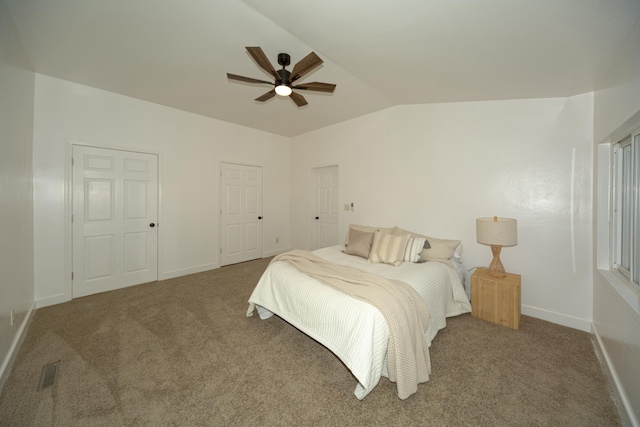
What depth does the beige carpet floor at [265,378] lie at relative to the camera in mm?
1441

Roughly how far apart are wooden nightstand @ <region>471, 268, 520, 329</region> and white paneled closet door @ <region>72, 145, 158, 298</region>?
14.2 ft

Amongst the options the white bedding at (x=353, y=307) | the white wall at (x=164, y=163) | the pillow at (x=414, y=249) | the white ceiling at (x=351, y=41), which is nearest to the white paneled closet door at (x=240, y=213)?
the white wall at (x=164, y=163)

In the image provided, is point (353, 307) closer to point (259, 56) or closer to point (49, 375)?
point (259, 56)

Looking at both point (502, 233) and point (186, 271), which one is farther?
point (186, 271)

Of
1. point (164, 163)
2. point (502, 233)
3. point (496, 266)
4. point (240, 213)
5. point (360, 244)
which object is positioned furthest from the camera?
point (240, 213)

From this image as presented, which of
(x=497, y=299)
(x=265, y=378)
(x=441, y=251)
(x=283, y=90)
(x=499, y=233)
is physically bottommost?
(x=265, y=378)

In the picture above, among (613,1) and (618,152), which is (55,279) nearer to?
(613,1)

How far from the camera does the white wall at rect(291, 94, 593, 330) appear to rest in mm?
2412

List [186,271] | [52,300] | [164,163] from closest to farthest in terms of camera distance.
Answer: [52,300] < [164,163] < [186,271]

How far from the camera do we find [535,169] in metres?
2.58

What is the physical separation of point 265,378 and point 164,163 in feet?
11.3

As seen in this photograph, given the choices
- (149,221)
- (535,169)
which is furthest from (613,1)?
(149,221)

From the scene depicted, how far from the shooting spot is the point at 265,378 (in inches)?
68.8

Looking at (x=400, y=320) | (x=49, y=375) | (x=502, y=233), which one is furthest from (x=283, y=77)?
(x=49, y=375)
